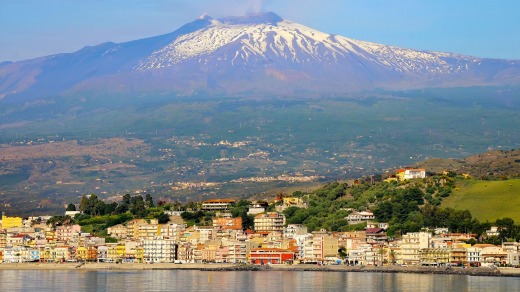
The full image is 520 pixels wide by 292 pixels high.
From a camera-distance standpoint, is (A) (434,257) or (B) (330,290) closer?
(B) (330,290)

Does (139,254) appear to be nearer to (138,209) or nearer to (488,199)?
(138,209)

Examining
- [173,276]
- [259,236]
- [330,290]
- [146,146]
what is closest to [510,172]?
[259,236]

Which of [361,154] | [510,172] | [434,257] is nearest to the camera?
[434,257]

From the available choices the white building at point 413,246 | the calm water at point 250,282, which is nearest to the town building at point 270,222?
the white building at point 413,246

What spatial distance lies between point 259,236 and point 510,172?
31141 mm

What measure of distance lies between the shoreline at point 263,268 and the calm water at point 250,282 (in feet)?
8.77

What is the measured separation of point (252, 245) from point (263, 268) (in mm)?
8772

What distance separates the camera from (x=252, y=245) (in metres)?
101

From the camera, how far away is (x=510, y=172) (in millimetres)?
126250

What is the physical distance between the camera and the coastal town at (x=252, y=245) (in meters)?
90.4

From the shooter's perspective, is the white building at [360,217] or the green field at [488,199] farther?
the white building at [360,217]

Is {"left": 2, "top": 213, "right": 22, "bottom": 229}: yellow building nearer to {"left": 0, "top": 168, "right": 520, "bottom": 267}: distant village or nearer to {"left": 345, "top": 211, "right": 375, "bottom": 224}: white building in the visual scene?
{"left": 0, "top": 168, "right": 520, "bottom": 267}: distant village

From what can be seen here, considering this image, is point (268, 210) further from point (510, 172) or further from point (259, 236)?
point (510, 172)

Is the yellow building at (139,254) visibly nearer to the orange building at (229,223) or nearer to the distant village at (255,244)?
the distant village at (255,244)
